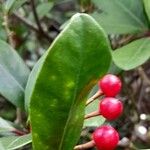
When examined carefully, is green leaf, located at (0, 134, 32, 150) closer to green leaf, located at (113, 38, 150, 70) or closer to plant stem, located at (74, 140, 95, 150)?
plant stem, located at (74, 140, 95, 150)

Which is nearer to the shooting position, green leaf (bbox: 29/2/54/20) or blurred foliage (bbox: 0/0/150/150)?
blurred foliage (bbox: 0/0/150/150)

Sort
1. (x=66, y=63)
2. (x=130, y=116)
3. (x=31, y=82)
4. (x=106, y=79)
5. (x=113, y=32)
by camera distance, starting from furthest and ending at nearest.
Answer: (x=130, y=116), (x=113, y=32), (x=31, y=82), (x=106, y=79), (x=66, y=63)

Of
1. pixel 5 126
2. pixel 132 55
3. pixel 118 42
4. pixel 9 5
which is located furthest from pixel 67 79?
pixel 118 42

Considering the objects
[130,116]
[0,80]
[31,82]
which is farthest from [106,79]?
[130,116]

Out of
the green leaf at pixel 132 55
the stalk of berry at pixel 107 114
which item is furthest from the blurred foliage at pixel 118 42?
the stalk of berry at pixel 107 114

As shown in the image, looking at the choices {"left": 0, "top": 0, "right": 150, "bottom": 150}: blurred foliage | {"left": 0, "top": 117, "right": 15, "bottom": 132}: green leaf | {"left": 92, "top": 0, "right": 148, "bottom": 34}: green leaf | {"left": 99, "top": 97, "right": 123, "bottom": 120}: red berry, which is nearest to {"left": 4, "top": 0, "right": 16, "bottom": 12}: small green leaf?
{"left": 0, "top": 0, "right": 150, "bottom": 150}: blurred foliage

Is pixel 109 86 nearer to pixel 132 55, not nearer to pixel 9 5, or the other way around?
pixel 132 55

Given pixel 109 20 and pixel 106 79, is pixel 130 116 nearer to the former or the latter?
pixel 109 20

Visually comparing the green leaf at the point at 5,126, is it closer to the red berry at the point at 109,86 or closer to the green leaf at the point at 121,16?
the red berry at the point at 109,86
